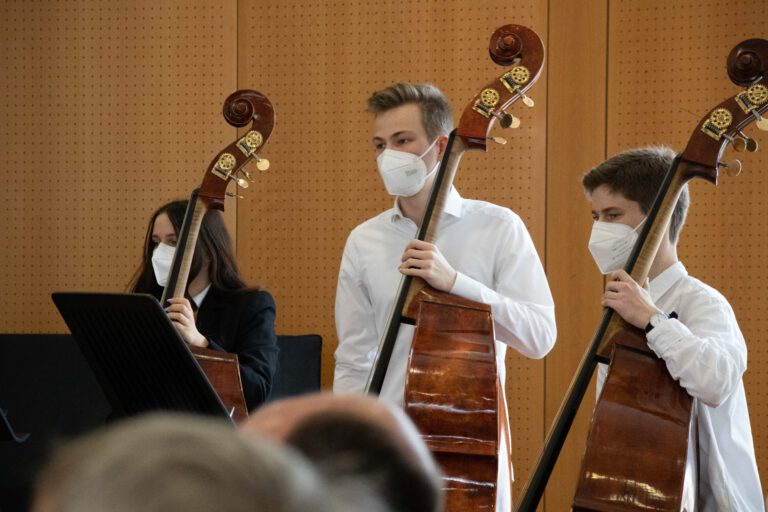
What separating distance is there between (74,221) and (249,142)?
2.17m

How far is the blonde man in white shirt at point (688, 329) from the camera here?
6.37 ft

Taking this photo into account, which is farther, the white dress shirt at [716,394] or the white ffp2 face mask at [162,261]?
the white ffp2 face mask at [162,261]

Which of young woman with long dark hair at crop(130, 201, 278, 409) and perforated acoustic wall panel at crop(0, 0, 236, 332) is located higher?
perforated acoustic wall panel at crop(0, 0, 236, 332)

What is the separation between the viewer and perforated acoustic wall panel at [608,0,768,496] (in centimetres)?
394

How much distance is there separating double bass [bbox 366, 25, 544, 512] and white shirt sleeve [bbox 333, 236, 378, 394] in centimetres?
36

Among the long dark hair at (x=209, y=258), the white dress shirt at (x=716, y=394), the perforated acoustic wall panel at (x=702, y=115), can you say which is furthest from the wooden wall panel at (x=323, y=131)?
the white dress shirt at (x=716, y=394)

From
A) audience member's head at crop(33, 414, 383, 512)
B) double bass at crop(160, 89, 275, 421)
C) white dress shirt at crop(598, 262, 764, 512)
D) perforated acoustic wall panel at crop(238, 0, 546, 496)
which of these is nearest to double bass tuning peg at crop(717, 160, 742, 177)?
white dress shirt at crop(598, 262, 764, 512)

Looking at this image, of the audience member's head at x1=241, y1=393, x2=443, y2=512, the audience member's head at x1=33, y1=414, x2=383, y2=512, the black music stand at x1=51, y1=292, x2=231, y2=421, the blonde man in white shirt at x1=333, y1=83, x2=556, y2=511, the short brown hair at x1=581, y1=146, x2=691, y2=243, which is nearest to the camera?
the audience member's head at x1=33, y1=414, x2=383, y2=512

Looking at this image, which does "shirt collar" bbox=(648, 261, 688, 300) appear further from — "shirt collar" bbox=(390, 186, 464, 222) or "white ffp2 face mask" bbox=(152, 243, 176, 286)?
"white ffp2 face mask" bbox=(152, 243, 176, 286)

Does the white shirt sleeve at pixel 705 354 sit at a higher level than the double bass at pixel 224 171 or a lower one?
lower

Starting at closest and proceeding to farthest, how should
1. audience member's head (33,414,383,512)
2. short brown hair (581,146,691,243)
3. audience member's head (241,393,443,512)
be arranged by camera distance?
audience member's head (33,414,383,512) → audience member's head (241,393,443,512) → short brown hair (581,146,691,243)

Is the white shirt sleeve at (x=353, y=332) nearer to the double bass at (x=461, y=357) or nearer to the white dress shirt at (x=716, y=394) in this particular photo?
the double bass at (x=461, y=357)

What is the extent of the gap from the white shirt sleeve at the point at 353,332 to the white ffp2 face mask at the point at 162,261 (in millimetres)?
510

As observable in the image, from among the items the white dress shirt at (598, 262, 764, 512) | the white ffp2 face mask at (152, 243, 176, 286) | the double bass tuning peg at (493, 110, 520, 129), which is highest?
the double bass tuning peg at (493, 110, 520, 129)
